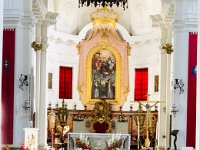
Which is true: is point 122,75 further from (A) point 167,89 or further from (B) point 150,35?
(A) point 167,89

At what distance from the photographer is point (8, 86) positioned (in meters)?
15.9

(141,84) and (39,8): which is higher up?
(39,8)

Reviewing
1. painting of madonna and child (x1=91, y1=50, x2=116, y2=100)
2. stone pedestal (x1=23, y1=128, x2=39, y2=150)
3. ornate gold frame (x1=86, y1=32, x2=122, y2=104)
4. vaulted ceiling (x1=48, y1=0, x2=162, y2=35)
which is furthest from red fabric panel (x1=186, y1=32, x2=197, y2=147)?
painting of madonna and child (x1=91, y1=50, x2=116, y2=100)

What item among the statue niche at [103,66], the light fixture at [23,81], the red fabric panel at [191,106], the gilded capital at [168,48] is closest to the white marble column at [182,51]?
the red fabric panel at [191,106]

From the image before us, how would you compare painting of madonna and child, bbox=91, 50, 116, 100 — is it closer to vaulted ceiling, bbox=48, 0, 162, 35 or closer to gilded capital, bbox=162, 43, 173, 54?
vaulted ceiling, bbox=48, 0, 162, 35

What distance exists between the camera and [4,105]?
627 inches

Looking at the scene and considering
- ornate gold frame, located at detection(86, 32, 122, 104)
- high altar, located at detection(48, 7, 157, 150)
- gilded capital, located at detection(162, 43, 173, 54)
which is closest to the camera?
gilded capital, located at detection(162, 43, 173, 54)

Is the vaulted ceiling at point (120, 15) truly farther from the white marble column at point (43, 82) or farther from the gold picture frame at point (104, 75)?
the white marble column at point (43, 82)

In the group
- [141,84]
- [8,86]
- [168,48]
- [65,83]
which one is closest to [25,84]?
[8,86]

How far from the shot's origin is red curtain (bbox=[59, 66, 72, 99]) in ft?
88.2

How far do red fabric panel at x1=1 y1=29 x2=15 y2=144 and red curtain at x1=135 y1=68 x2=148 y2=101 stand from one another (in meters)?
11.7

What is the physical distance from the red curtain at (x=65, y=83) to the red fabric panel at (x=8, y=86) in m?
10.8

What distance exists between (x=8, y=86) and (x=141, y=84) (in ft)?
40.1

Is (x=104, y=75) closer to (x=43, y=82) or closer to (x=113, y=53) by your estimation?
(x=113, y=53)
